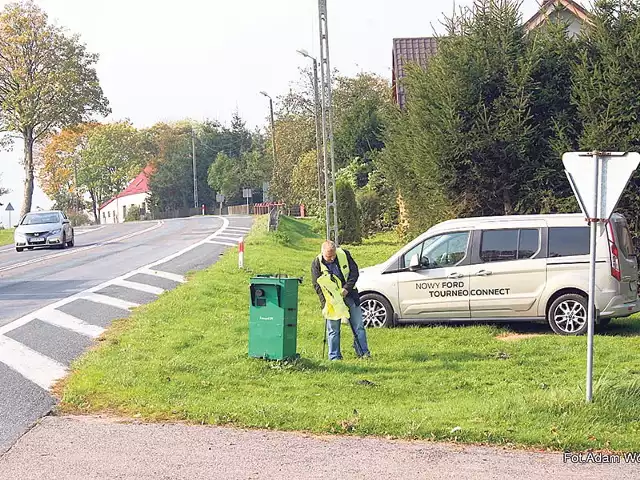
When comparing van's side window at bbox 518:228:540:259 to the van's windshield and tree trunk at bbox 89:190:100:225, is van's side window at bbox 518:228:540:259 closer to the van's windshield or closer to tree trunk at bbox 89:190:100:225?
the van's windshield

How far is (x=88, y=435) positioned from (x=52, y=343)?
16.1 ft

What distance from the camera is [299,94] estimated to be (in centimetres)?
6831

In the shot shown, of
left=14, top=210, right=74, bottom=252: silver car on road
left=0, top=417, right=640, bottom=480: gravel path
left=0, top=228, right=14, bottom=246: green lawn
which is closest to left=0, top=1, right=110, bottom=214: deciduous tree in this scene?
left=0, top=228, right=14, bottom=246: green lawn

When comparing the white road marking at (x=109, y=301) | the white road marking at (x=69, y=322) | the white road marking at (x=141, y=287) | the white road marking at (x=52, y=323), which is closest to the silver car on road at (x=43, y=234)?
the white road marking at (x=52, y=323)

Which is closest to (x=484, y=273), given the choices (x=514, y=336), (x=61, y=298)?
(x=514, y=336)

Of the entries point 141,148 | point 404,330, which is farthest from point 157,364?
point 141,148

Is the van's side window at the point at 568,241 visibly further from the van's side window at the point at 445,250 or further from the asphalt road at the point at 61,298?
the asphalt road at the point at 61,298

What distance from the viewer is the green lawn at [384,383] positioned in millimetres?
7766

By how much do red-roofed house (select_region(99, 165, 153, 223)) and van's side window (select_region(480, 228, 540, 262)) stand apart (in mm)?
83335

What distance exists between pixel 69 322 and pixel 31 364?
345 centimetres

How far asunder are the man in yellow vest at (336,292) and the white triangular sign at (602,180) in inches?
144

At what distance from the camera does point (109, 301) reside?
16844 millimetres

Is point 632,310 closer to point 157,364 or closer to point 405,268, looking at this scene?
point 405,268

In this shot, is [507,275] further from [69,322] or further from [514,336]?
[69,322]
